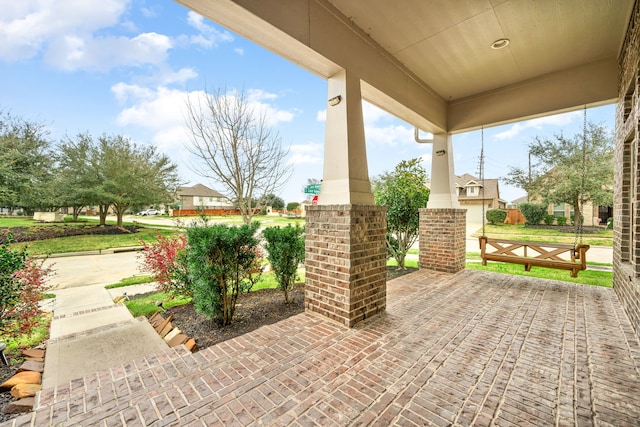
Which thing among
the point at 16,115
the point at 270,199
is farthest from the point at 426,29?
the point at 16,115

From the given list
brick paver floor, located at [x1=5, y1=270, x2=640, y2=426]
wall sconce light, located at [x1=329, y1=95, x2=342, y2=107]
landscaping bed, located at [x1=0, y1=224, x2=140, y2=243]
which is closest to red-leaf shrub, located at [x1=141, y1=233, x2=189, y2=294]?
landscaping bed, located at [x1=0, y1=224, x2=140, y2=243]

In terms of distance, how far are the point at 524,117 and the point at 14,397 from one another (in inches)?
292

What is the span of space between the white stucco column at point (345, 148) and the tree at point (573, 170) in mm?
5401

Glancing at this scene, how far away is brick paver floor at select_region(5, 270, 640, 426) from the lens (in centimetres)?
149

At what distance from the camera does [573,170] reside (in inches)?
285

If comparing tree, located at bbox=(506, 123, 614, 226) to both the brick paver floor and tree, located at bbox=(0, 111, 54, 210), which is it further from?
tree, located at bbox=(0, 111, 54, 210)

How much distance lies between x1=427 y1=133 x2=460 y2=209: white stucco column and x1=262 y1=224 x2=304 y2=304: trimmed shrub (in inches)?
128

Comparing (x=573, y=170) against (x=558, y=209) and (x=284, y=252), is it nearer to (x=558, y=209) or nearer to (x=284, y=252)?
(x=558, y=209)

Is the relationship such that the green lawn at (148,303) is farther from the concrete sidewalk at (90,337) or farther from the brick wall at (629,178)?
the brick wall at (629,178)

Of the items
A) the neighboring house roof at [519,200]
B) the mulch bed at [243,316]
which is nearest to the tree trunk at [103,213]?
the mulch bed at [243,316]

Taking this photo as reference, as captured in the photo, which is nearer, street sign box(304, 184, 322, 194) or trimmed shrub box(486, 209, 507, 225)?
street sign box(304, 184, 322, 194)

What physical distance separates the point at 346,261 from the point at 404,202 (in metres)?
3.65

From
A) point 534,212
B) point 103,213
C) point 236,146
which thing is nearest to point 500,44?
point 236,146

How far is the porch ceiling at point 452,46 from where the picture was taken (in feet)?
8.11
